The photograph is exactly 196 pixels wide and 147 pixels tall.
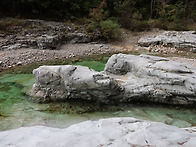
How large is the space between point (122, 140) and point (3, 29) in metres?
15.5

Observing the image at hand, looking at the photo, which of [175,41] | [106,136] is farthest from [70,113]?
[175,41]

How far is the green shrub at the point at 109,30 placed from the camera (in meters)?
16.9

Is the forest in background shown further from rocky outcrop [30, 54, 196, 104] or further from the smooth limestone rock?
the smooth limestone rock

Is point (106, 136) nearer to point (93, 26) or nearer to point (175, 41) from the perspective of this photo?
point (175, 41)

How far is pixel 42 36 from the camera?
15.0 meters

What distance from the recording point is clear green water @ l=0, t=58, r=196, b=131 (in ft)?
16.5

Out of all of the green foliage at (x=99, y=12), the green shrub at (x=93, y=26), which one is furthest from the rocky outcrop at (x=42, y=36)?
the green foliage at (x=99, y=12)

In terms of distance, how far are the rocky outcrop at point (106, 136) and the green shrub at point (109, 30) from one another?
14432 millimetres

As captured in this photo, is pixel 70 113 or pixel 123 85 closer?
pixel 70 113

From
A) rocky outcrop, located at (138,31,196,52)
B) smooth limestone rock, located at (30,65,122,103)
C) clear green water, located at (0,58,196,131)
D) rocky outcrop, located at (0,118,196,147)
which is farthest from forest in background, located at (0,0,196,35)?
rocky outcrop, located at (0,118,196,147)

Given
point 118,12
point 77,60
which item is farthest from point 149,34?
point 77,60

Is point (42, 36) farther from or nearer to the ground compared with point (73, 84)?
farther from the ground

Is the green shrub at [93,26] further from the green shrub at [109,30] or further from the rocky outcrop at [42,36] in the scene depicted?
the green shrub at [109,30]

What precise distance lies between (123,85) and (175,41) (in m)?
12.2
